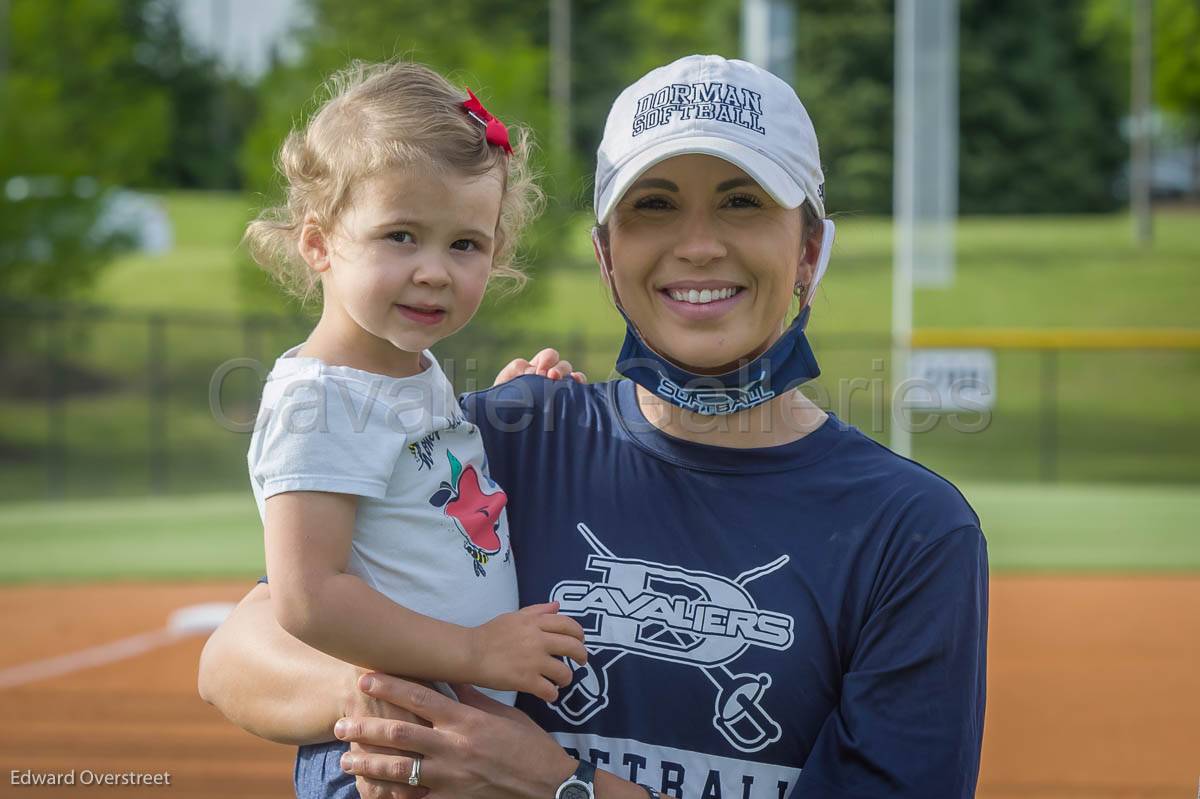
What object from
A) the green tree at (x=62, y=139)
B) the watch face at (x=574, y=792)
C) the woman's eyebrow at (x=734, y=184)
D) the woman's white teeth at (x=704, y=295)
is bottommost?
the watch face at (x=574, y=792)

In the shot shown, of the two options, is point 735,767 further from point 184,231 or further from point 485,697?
point 184,231

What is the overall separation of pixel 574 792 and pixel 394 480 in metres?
0.63

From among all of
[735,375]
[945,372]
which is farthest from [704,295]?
[945,372]

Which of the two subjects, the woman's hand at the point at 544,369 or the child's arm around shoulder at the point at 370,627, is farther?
the woman's hand at the point at 544,369

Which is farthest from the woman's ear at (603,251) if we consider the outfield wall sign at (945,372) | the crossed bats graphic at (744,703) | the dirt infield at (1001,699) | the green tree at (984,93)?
the green tree at (984,93)

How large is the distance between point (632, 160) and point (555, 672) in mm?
874

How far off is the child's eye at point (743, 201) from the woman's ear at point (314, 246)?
31.2 inches

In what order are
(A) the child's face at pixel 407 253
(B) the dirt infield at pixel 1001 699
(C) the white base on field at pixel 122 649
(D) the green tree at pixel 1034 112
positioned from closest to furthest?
(A) the child's face at pixel 407 253 → (B) the dirt infield at pixel 1001 699 → (C) the white base on field at pixel 122 649 → (D) the green tree at pixel 1034 112

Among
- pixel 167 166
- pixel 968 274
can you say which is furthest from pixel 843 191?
pixel 167 166

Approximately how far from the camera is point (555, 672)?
2.26 m

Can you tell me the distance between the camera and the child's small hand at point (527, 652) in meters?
2.25

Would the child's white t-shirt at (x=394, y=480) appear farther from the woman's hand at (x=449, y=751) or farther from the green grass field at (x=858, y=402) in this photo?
the green grass field at (x=858, y=402)

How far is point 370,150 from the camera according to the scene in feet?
8.14

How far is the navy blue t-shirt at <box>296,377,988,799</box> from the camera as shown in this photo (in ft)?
7.06
